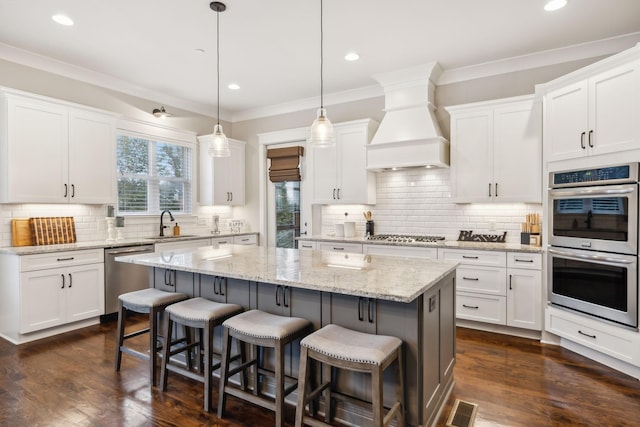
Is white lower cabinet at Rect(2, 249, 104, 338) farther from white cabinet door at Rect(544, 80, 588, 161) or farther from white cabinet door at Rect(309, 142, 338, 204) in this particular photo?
white cabinet door at Rect(544, 80, 588, 161)

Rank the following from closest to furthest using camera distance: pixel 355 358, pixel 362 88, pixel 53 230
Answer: pixel 355 358
pixel 53 230
pixel 362 88

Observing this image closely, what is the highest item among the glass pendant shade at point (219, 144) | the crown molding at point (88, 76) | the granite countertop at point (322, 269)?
the crown molding at point (88, 76)

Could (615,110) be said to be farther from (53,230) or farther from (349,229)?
(53,230)

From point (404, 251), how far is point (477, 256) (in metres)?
0.79

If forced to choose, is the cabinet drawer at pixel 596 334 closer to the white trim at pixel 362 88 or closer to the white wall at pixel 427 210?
the white wall at pixel 427 210

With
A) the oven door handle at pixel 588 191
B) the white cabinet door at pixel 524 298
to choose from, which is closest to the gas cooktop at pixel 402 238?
the white cabinet door at pixel 524 298

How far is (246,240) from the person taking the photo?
605 cm

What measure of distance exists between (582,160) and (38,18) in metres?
4.91

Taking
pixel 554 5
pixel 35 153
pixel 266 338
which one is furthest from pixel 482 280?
pixel 35 153

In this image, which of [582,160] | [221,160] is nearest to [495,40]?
[582,160]

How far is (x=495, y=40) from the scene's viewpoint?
3691 millimetres

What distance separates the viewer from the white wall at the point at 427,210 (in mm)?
4288

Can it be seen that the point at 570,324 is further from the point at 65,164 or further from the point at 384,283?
the point at 65,164

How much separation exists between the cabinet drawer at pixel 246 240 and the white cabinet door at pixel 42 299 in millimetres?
2417
